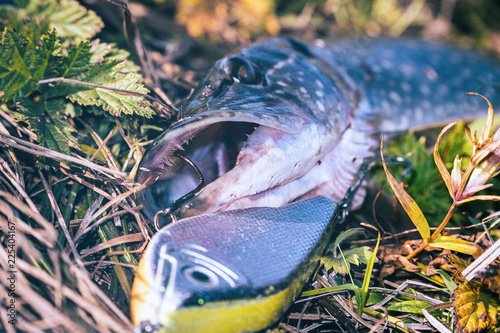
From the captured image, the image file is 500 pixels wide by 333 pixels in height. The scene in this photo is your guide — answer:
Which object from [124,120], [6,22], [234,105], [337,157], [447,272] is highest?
[6,22]

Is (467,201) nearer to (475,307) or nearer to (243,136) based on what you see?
(475,307)

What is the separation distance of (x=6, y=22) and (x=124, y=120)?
979 mm

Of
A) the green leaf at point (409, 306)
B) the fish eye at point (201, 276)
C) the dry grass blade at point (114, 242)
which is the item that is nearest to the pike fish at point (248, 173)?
the fish eye at point (201, 276)

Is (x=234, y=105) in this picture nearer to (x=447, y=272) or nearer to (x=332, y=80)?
(x=332, y=80)

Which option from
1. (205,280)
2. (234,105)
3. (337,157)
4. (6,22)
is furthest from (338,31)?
(205,280)

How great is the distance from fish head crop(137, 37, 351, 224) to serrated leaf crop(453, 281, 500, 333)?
0.84 m

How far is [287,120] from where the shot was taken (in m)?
1.62

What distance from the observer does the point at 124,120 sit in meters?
1.96

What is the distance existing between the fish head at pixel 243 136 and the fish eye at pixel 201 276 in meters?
0.34

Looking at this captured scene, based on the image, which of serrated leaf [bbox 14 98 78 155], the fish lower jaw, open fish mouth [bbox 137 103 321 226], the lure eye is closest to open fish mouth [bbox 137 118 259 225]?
open fish mouth [bbox 137 103 321 226]

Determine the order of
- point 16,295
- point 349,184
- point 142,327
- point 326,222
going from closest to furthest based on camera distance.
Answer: point 142,327, point 16,295, point 326,222, point 349,184

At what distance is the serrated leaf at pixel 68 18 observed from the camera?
7.32 ft

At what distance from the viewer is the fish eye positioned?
123cm

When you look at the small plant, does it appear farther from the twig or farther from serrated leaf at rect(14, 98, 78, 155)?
serrated leaf at rect(14, 98, 78, 155)
